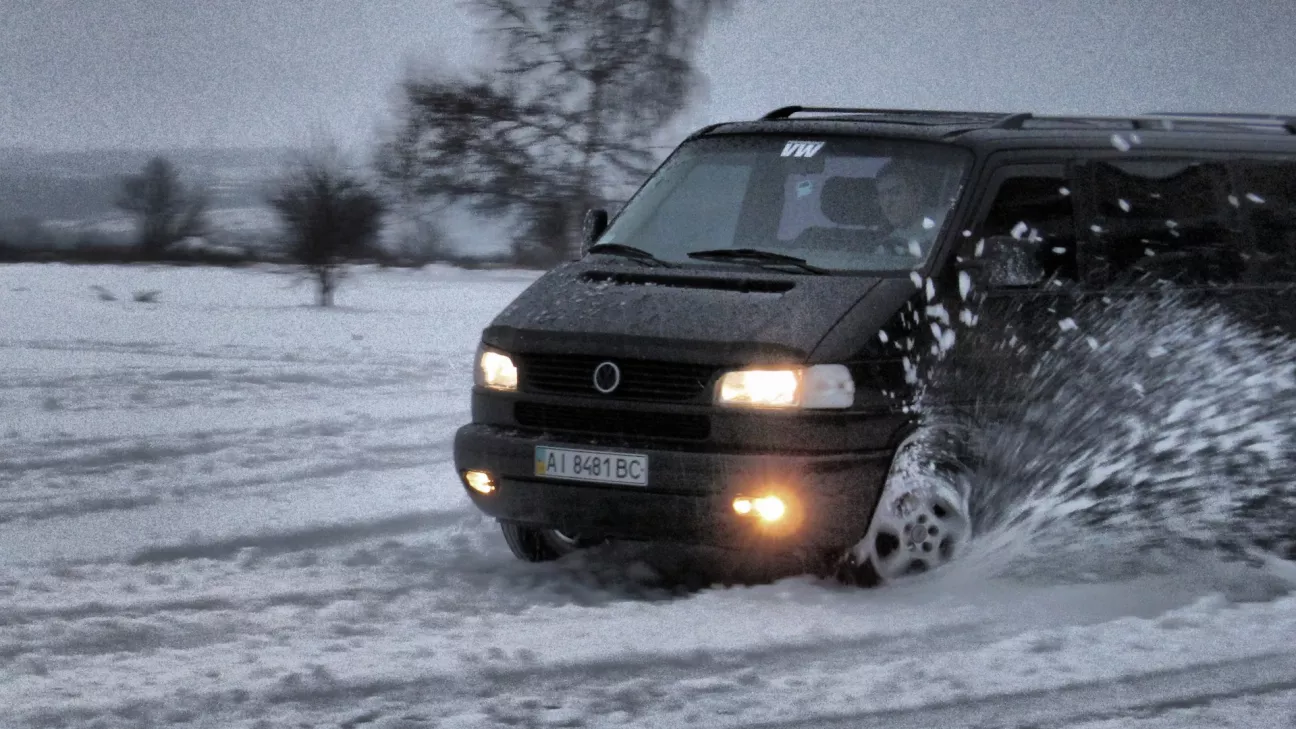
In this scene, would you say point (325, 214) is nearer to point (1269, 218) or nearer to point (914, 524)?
point (1269, 218)

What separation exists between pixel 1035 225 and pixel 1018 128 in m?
0.51

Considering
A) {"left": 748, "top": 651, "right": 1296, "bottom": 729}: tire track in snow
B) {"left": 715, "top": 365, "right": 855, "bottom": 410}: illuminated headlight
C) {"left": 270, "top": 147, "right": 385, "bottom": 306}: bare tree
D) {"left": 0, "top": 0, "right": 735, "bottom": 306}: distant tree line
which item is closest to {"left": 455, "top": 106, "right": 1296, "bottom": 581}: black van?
{"left": 715, "top": 365, "right": 855, "bottom": 410}: illuminated headlight

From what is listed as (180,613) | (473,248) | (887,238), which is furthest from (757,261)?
(473,248)

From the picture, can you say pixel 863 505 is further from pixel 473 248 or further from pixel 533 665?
pixel 473 248

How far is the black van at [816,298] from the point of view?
6.28m

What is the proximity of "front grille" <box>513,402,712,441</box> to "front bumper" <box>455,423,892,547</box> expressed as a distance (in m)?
0.07

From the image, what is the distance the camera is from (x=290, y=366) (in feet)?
50.3

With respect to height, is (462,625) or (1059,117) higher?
(1059,117)

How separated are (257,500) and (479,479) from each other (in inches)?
83.9

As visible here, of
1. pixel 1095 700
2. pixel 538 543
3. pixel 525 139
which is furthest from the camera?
pixel 525 139

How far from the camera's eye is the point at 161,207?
52344mm

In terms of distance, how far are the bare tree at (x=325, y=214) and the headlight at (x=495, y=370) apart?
76.6ft

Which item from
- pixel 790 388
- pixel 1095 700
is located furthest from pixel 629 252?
pixel 1095 700

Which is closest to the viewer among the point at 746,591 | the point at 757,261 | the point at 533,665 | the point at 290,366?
the point at 533,665
